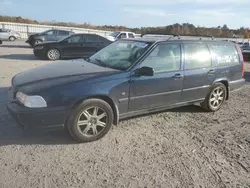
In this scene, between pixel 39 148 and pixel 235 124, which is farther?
pixel 235 124

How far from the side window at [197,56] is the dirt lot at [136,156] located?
3.77 feet

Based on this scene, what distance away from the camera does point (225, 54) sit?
541 centimetres

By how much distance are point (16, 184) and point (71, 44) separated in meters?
11.0

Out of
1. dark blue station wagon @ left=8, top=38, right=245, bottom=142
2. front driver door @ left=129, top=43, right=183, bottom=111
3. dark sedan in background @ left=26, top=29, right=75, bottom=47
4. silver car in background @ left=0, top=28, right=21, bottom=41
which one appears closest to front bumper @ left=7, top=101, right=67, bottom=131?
dark blue station wagon @ left=8, top=38, right=245, bottom=142

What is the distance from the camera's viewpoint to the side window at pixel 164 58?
4258mm

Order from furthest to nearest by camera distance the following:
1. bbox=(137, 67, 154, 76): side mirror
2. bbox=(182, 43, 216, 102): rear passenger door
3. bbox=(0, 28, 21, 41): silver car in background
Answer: bbox=(0, 28, 21, 41): silver car in background
bbox=(182, 43, 216, 102): rear passenger door
bbox=(137, 67, 154, 76): side mirror

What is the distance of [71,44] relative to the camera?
1297 cm

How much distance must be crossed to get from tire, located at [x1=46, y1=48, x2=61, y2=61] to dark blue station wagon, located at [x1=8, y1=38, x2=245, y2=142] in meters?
8.21

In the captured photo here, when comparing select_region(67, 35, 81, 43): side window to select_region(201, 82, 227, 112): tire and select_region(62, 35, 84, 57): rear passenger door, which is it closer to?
select_region(62, 35, 84, 57): rear passenger door

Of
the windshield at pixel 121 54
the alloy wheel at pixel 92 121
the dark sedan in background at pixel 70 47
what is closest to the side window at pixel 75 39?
the dark sedan in background at pixel 70 47

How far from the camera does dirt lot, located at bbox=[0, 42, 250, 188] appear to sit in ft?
9.38

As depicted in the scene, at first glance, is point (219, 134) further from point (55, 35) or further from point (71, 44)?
point (55, 35)

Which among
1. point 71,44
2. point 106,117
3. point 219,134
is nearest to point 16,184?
point 106,117

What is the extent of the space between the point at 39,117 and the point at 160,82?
2131mm
